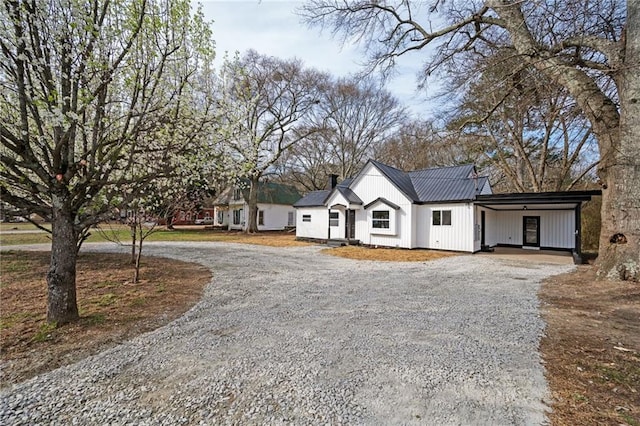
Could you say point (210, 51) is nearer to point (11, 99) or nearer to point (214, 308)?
point (11, 99)

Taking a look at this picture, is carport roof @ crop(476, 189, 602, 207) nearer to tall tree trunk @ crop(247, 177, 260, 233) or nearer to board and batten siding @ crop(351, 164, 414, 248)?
board and batten siding @ crop(351, 164, 414, 248)

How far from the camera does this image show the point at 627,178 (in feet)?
21.4

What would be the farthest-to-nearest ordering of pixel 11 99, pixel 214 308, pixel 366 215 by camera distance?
pixel 366 215, pixel 214 308, pixel 11 99

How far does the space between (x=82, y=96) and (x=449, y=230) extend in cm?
1370

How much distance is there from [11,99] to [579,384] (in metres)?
7.03

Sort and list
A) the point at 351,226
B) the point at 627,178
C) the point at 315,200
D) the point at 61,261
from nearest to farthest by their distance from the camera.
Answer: the point at 61,261 < the point at 627,178 < the point at 351,226 < the point at 315,200

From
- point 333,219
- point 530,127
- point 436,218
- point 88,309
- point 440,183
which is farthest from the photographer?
point 333,219

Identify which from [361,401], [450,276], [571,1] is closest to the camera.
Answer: [361,401]

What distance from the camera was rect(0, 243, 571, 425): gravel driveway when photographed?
2309mm

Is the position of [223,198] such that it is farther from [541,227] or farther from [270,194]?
[541,227]

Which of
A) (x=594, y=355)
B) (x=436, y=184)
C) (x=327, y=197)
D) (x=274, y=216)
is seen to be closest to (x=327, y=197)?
(x=327, y=197)

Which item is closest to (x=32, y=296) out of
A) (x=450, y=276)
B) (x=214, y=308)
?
(x=214, y=308)

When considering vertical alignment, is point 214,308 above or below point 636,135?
below

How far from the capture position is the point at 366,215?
16000 mm
